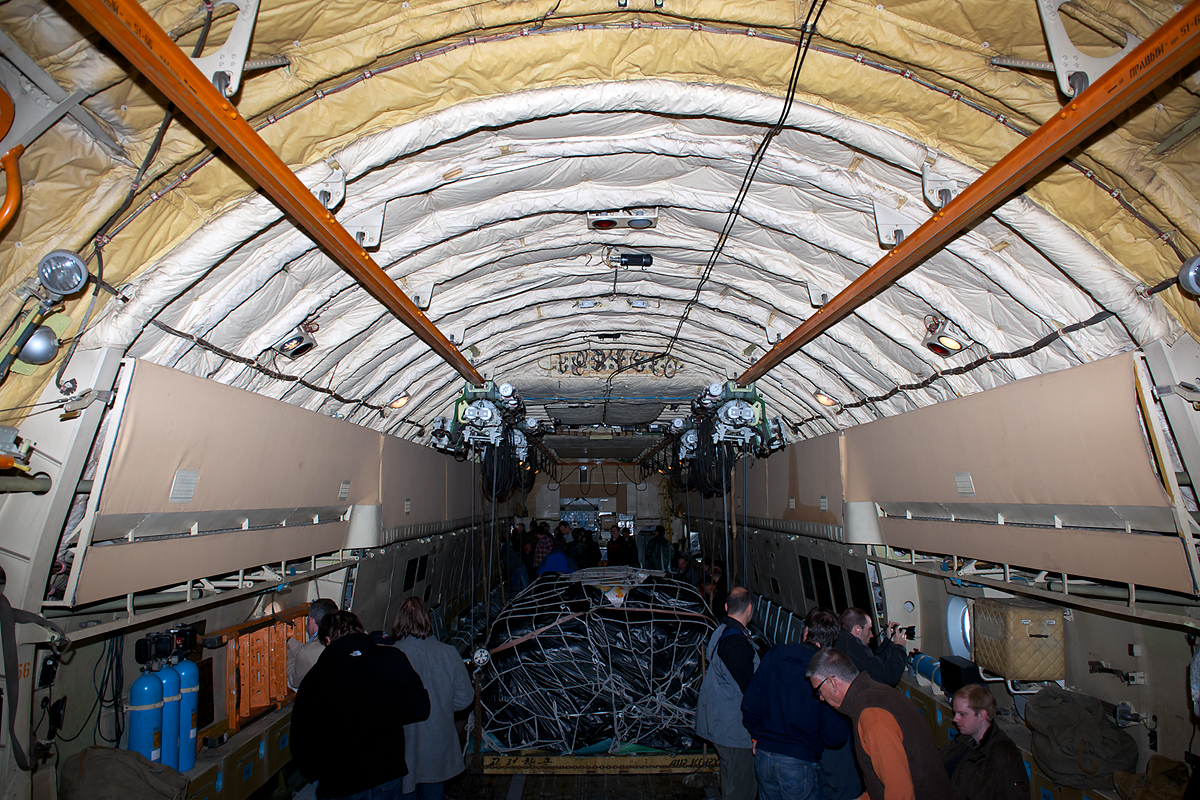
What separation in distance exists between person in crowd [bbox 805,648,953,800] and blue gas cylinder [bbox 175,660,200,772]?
548 centimetres

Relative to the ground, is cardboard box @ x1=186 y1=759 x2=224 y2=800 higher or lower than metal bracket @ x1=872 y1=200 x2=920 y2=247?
lower

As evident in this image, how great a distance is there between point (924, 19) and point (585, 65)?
1976 millimetres

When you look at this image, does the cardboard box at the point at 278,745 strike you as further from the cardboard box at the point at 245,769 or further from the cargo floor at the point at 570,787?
the cargo floor at the point at 570,787

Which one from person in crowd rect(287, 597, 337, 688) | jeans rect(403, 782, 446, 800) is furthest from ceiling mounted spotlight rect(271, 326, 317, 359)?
jeans rect(403, 782, 446, 800)

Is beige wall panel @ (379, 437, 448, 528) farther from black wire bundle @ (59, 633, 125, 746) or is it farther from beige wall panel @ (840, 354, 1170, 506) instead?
beige wall panel @ (840, 354, 1170, 506)

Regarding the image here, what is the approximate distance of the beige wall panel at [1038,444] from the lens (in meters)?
4.22

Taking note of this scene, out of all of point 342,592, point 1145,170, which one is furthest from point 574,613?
point 1145,170

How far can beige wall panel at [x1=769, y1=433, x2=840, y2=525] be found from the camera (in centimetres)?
864

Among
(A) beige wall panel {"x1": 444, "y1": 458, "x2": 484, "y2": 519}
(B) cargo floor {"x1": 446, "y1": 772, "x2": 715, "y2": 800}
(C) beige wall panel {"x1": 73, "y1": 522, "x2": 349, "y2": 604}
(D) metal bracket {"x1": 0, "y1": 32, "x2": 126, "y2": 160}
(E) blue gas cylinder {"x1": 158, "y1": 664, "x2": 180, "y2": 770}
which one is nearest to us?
(D) metal bracket {"x1": 0, "y1": 32, "x2": 126, "y2": 160}

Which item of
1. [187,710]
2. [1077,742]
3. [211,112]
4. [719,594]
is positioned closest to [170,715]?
[187,710]

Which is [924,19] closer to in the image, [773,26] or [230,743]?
[773,26]

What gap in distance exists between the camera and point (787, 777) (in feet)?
15.4

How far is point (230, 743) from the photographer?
6047mm

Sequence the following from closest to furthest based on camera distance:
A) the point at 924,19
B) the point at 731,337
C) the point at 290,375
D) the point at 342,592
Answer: the point at 924,19, the point at 290,375, the point at 342,592, the point at 731,337
